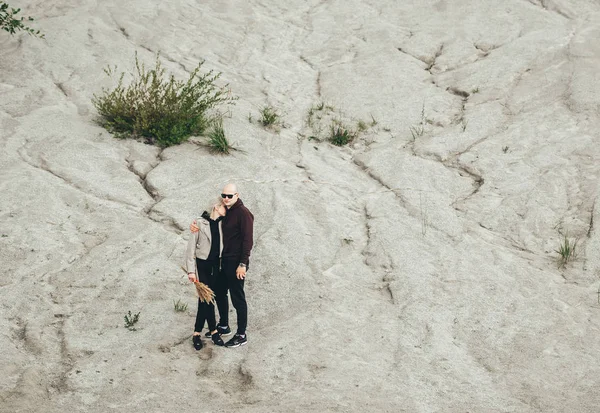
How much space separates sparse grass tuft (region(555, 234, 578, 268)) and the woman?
387cm

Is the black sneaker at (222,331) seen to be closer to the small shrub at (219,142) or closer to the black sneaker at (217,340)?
the black sneaker at (217,340)

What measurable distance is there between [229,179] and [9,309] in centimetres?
319

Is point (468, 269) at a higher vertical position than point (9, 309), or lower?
higher

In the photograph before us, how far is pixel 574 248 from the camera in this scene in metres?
7.64

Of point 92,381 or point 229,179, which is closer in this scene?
point 92,381

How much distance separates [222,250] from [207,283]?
34 centimetres

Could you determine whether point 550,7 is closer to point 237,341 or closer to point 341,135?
point 341,135

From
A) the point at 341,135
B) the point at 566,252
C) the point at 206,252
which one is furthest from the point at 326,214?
the point at 566,252

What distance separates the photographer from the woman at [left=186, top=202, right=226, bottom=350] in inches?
235

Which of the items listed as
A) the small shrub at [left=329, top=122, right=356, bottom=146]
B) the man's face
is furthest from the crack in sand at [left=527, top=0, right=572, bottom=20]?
the man's face

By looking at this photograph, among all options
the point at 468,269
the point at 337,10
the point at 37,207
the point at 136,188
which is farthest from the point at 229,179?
the point at 337,10

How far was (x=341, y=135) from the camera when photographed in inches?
394

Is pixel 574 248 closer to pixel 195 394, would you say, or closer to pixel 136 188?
pixel 195 394

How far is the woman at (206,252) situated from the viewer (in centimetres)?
597
